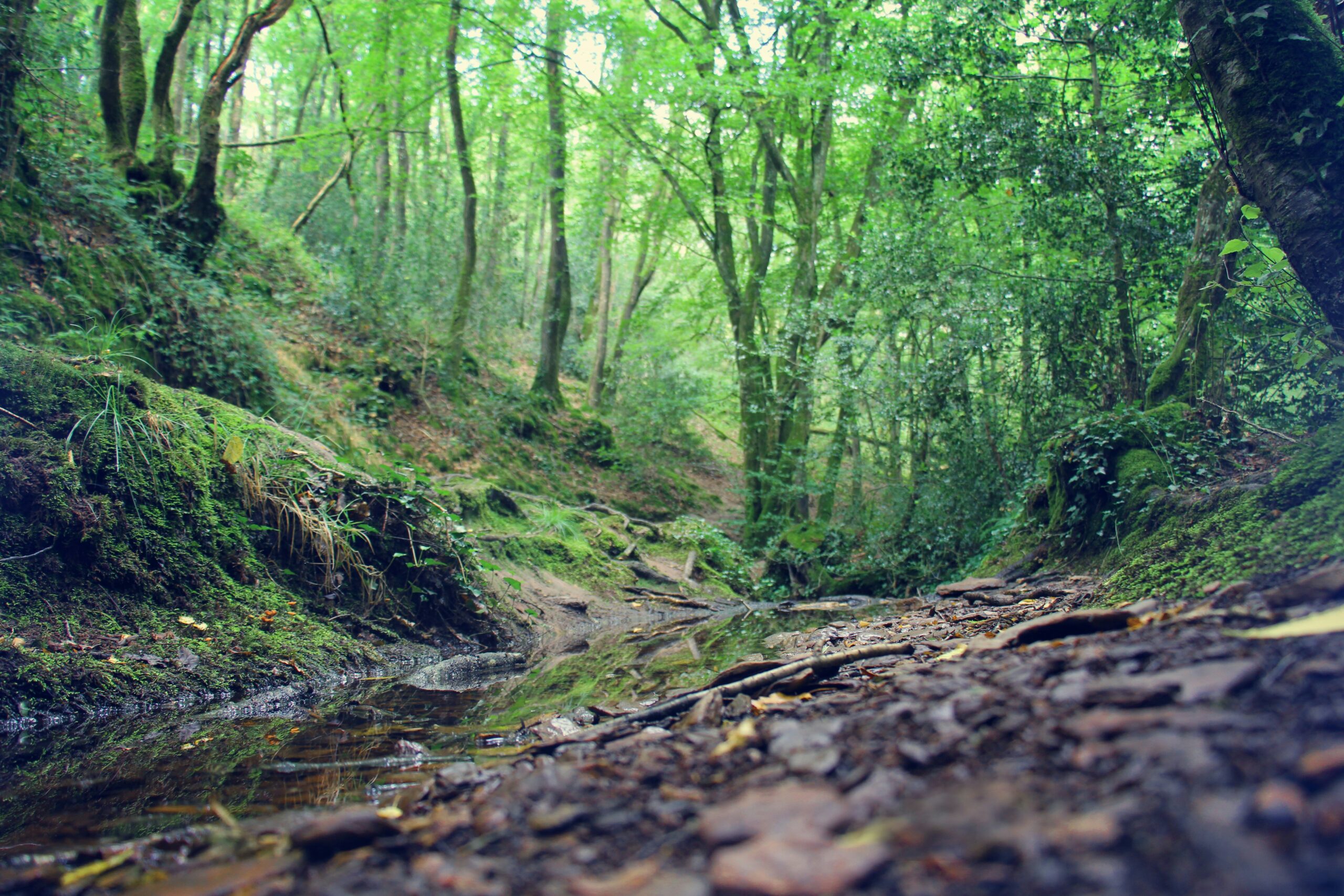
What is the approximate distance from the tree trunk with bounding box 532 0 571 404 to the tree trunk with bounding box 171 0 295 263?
18.2ft

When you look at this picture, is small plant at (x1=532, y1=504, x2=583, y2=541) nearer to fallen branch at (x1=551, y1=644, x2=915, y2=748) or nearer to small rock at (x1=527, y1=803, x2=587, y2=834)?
fallen branch at (x1=551, y1=644, x2=915, y2=748)

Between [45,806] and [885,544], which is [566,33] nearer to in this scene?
[885,544]

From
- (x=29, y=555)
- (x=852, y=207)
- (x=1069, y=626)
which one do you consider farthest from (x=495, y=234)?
(x=1069, y=626)

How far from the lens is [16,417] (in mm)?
4414

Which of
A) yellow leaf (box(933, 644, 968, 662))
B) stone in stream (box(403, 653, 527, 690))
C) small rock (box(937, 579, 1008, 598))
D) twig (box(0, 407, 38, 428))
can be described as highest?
twig (box(0, 407, 38, 428))

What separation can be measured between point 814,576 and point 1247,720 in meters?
10.0

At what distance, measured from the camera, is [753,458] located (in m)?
14.1

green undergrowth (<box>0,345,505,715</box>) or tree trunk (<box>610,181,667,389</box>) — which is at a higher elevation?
tree trunk (<box>610,181,667,389</box>)

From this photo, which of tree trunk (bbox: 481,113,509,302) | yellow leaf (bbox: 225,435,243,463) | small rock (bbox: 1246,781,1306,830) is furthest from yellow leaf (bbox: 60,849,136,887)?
tree trunk (bbox: 481,113,509,302)

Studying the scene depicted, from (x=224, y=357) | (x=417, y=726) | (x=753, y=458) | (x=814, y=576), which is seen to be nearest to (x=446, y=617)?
(x=417, y=726)

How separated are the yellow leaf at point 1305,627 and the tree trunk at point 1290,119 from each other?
9.06 ft

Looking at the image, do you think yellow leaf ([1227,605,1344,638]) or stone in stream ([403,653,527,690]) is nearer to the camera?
yellow leaf ([1227,605,1344,638])

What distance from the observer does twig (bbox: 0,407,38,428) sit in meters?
4.39

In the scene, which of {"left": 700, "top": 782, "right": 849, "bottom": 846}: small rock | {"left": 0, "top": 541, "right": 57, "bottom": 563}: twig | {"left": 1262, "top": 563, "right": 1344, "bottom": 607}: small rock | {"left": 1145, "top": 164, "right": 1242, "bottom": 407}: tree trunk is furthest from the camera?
{"left": 1145, "top": 164, "right": 1242, "bottom": 407}: tree trunk
